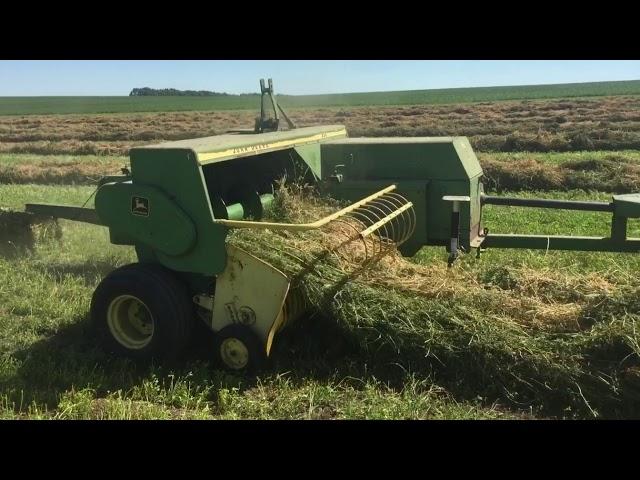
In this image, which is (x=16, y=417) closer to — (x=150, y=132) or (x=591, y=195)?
(x=591, y=195)

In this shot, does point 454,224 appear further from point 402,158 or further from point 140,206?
point 140,206

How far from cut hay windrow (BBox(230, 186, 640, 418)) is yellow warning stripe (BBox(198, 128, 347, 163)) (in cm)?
60

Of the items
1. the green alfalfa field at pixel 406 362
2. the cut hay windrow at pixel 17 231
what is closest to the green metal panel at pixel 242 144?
the green alfalfa field at pixel 406 362

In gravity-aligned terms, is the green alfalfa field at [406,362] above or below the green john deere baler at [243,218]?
below

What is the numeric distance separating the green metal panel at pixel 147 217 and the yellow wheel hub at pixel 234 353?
0.73 meters

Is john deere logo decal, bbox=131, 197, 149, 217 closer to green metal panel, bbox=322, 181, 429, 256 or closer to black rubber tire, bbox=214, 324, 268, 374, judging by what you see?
black rubber tire, bbox=214, 324, 268, 374

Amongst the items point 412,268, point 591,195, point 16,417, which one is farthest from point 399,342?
point 591,195

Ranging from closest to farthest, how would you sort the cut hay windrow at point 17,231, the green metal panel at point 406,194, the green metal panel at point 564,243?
the green metal panel at point 564,243 → the green metal panel at point 406,194 → the cut hay windrow at point 17,231

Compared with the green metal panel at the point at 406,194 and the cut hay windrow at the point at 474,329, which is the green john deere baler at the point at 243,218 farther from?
the cut hay windrow at the point at 474,329

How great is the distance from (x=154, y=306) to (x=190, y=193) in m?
0.86

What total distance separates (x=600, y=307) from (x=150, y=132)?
2566 cm

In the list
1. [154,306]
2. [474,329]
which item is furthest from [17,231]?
[474,329]

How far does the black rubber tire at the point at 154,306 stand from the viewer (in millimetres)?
4492

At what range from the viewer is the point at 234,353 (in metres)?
4.39
